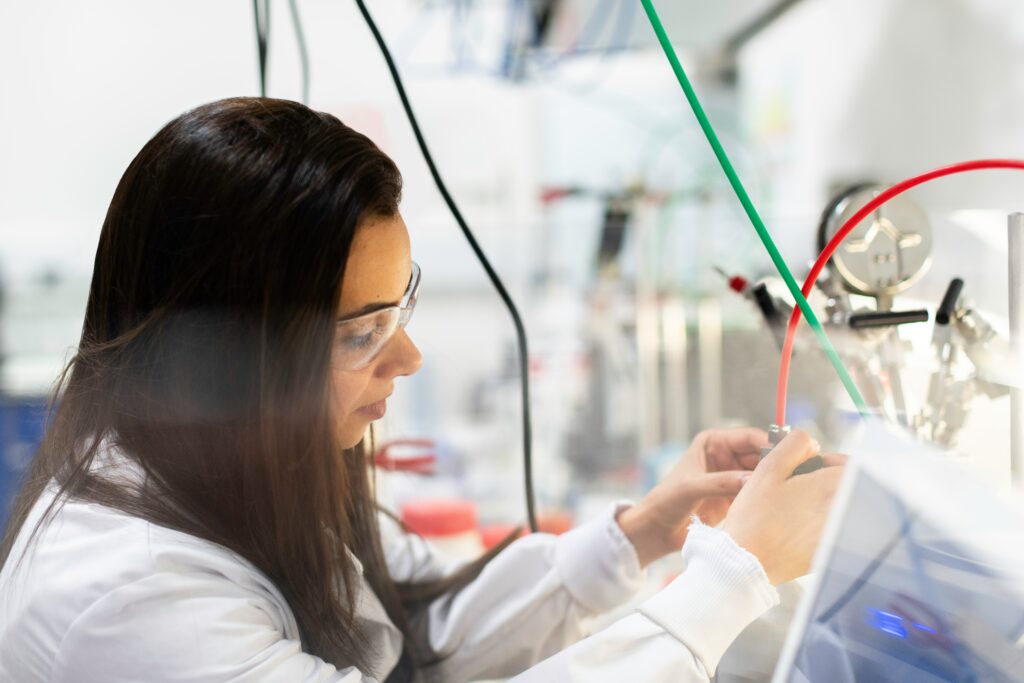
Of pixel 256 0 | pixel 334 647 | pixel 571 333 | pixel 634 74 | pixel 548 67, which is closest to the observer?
pixel 334 647

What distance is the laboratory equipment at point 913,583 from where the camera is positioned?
50 centimetres

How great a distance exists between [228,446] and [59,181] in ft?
1.31

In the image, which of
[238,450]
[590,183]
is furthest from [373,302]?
[590,183]

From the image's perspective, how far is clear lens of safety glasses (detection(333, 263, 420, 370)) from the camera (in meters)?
0.59

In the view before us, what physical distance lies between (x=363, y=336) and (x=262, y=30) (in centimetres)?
37

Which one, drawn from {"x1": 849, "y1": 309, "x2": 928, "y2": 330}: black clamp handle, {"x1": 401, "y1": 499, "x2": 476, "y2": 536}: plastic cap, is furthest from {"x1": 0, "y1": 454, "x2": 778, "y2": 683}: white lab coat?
{"x1": 401, "y1": 499, "x2": 476, "y2": 536}: plastic cap

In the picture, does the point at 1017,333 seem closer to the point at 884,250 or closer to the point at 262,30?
the point at 884,250

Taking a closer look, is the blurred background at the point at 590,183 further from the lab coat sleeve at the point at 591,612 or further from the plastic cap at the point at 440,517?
the lab coat sleeve at the point at 591,612

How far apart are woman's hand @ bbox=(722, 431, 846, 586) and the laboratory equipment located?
19mm

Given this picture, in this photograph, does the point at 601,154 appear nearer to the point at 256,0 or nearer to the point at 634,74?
the point at 634,74

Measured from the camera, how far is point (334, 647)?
25.6 inches

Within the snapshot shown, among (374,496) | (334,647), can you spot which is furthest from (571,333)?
(334,647)

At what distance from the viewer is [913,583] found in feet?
1.70

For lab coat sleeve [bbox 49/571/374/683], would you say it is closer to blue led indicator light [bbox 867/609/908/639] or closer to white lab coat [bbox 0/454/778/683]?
white lab coat [bbox 0/454/778/683]
